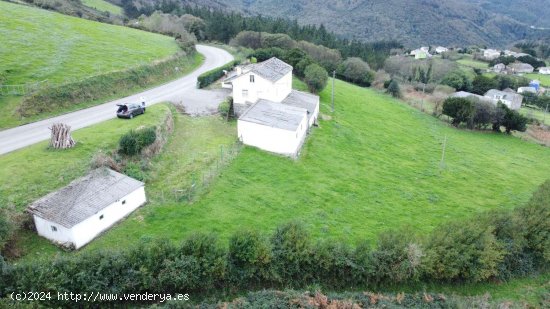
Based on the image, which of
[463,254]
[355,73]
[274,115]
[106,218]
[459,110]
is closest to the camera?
[463,254]

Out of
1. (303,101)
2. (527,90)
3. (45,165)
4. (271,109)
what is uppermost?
(527,90)

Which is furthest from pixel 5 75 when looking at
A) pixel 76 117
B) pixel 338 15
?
pixel 338 15

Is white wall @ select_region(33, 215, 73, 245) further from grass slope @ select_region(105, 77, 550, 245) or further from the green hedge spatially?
the green hedge

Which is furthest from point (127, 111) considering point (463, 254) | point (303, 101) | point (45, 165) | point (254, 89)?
point (463, 254)

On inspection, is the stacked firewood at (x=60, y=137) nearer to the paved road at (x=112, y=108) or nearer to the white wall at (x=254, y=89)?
the paved road at (x=112, y=108)

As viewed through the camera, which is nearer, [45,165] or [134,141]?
[45,165]

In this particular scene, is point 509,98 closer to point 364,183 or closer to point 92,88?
point 364,183
